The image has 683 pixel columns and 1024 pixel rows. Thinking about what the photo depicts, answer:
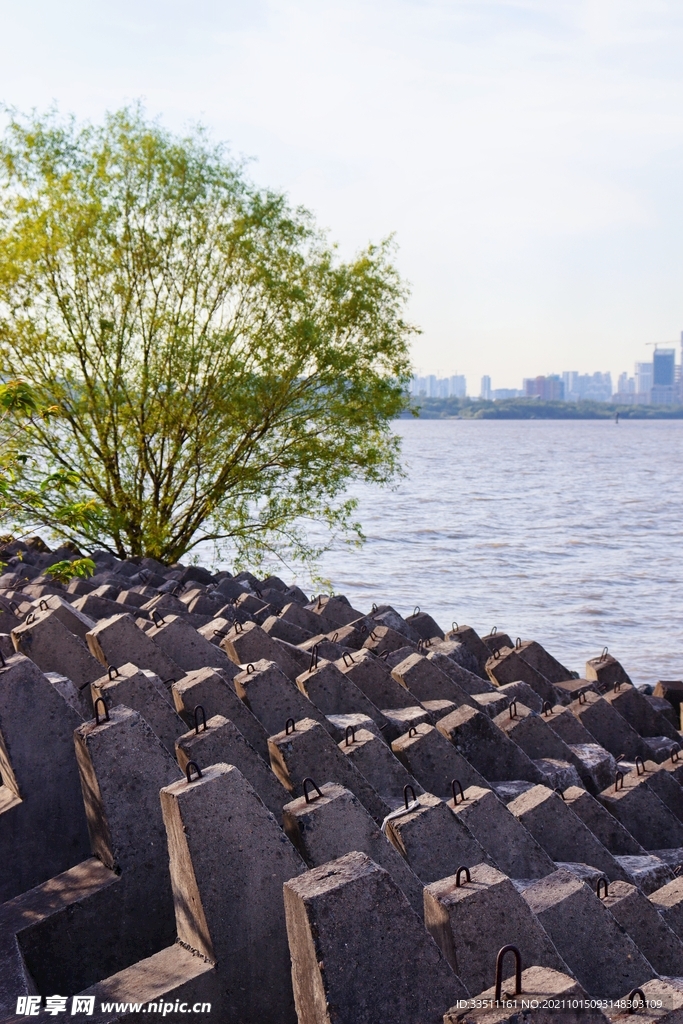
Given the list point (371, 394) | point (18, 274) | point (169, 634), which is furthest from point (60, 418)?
point (169, 634)

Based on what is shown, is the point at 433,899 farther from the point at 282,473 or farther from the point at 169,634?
Result: the point at 282,473

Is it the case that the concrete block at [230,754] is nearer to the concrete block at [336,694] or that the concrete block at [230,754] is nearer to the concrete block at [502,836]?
the concrete block at [502,836]

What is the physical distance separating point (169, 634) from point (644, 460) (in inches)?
3820

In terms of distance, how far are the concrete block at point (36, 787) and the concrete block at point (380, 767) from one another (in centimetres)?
178

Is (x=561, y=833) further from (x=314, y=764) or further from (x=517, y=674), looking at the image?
(x=517, y=674)

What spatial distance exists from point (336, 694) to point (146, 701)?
2.22 m

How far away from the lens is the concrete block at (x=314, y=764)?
5496mm

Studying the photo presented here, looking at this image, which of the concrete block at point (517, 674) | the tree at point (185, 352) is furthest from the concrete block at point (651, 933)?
the tree at point (185, 352)

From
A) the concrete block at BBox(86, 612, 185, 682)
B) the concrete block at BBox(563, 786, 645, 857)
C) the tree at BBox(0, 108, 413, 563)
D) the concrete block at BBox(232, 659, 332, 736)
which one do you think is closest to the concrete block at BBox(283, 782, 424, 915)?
the concrete block at BBox(232, 659, 332, 736)

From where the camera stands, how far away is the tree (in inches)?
696

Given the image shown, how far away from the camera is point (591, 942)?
4.40 m

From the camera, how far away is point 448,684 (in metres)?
8.59

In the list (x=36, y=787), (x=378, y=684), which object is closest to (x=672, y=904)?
(x=378, y=684)

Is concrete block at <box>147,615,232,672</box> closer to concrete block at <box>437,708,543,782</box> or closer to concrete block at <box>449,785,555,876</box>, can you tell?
concrete block at <box>437,708,543,782</box>
